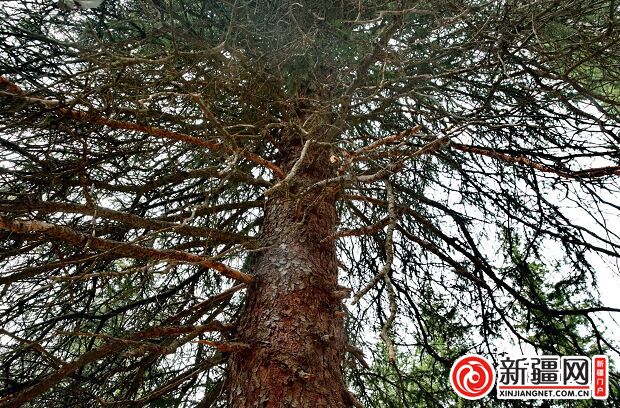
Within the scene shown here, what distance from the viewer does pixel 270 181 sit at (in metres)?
3.46

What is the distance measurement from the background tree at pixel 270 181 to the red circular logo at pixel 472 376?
11 centimetres

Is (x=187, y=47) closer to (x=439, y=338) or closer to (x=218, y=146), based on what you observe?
(x=218, y=146)

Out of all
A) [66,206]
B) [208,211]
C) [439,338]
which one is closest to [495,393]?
[439,338]

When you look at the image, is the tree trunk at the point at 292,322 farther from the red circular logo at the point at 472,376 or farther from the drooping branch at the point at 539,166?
the red circular logo at the point at 472,376

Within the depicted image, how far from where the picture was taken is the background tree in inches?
83.8

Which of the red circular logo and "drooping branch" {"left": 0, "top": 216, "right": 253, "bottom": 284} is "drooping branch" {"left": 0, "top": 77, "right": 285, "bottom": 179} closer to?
"drooping branch" {"left": 0, "top": 216, "right": 253, "bottom": 284}

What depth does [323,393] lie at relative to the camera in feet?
6.99

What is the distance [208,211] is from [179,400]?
1.22m

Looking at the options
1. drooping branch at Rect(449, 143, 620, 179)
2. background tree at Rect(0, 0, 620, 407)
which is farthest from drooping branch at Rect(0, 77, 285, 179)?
drooping branch at Rect(449, 143, 620, 179)

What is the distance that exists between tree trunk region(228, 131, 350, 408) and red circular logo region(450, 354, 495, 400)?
1354 mm

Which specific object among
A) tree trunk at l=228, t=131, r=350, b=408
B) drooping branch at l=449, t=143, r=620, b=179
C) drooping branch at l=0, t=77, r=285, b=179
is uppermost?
drooping branch at l=449, t=143, r=620, b=179

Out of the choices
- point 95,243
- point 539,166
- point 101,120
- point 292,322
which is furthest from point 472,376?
point 101,120

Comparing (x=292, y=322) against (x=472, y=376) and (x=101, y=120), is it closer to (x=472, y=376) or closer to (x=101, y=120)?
(x=101, y=120)

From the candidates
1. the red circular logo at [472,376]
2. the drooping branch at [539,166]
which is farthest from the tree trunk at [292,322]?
the red circular logo at [472,376]
